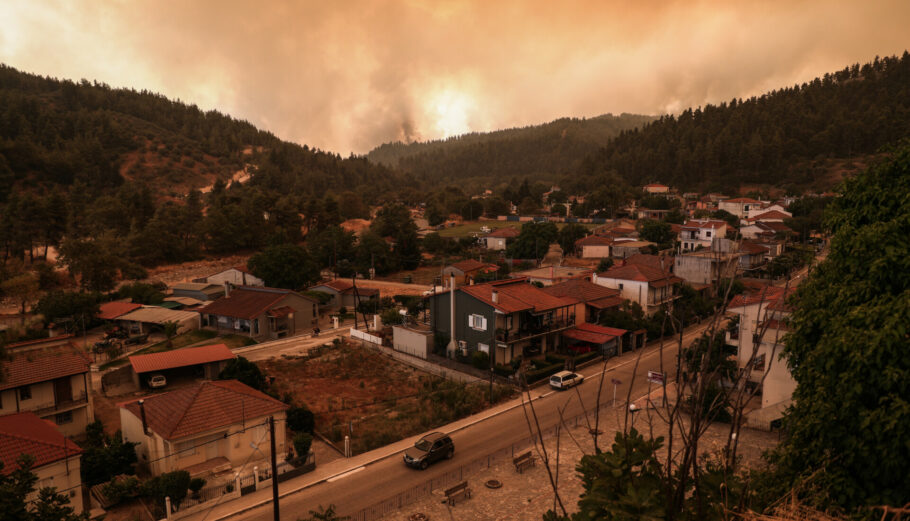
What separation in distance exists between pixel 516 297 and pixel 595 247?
3811cm

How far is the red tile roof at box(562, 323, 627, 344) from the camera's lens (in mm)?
33250

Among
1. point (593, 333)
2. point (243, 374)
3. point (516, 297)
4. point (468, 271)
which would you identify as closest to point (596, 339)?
point (593, 333)

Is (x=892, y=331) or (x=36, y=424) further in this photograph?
(x=36, y=424)

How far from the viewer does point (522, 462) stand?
1892cm

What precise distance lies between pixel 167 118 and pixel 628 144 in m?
153

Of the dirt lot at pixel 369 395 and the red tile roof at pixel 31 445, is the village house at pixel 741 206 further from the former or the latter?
the red tile roof at pixel 31 445

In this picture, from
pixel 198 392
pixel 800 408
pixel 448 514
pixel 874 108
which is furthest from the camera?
pixel 874 108

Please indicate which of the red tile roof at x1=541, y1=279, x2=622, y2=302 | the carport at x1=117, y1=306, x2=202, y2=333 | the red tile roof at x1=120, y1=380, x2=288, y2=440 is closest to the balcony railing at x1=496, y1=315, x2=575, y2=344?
the red tile roof at x1=541, y1=279, x2=622, y2=302

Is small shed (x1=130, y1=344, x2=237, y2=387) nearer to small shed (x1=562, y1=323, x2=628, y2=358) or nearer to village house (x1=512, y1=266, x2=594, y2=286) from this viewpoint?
small shed (x1=562, y1=323, x2=628, y2=358)

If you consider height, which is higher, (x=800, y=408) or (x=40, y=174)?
(x=40, y=174)

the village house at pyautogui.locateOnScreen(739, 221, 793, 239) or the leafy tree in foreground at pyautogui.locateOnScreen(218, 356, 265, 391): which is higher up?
the village house at pyautogui.locateOnScreen(739, 221, 793, 239)

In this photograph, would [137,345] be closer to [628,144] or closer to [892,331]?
[892,331]

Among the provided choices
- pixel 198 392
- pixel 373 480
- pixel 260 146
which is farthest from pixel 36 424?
pixel 260 146

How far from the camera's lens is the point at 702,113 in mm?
160875
